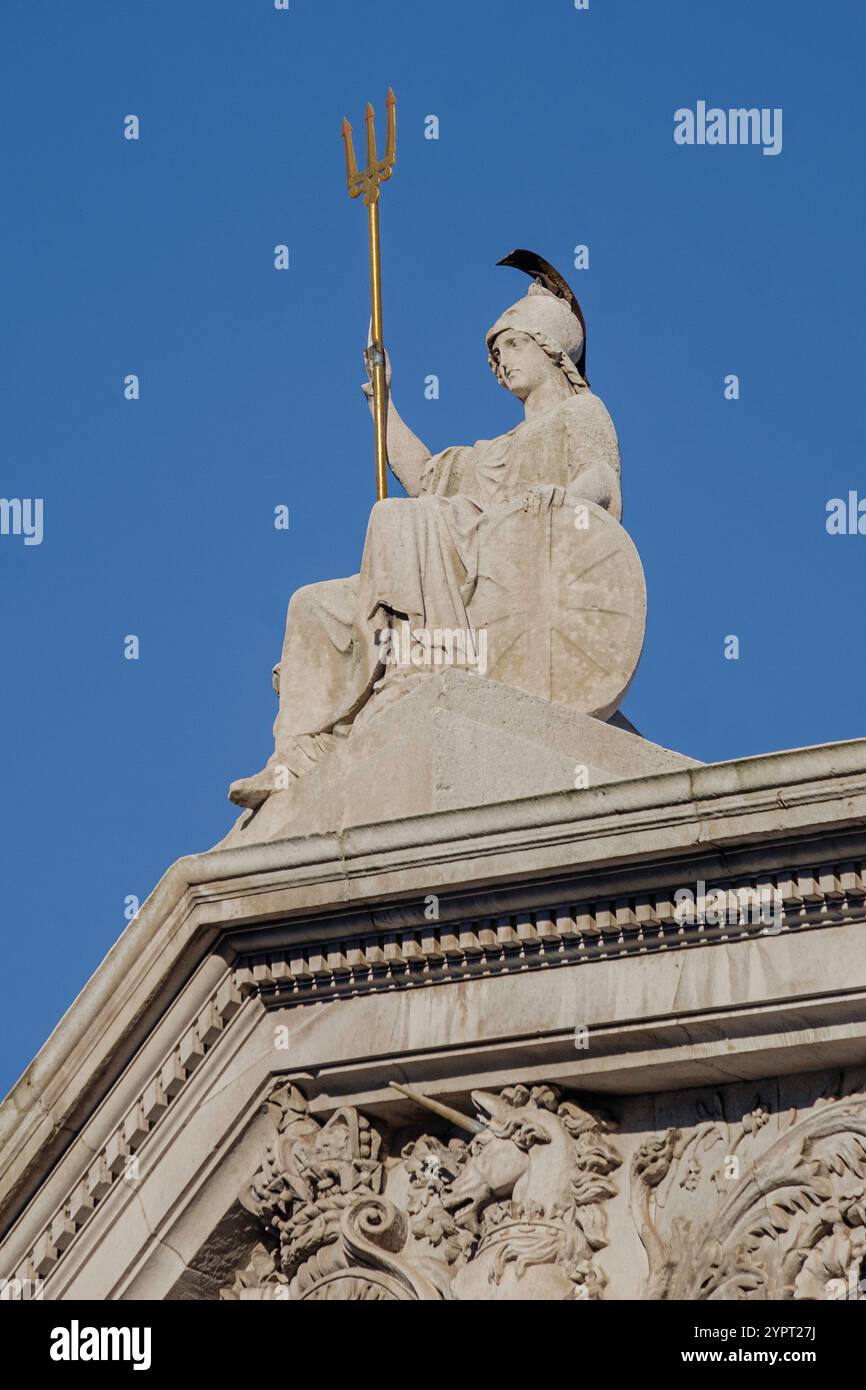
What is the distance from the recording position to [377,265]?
1670cm

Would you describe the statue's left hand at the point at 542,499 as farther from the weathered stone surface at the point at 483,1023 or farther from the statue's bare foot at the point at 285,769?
the weathered stone surface at the point at 483,1023

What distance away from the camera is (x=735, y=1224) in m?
12.4

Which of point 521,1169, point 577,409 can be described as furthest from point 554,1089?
point 577,409

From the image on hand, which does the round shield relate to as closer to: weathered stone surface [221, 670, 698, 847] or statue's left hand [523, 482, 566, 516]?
statue's left hand [523, 482, 566, 516]

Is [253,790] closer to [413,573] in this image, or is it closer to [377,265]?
[413,573]

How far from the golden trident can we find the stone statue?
3.91 ft

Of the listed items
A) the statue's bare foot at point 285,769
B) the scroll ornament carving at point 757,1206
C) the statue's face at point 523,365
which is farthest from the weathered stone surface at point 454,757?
the statue's face at point 523,365

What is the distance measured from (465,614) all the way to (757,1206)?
3.44 meters

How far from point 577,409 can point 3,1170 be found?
14.7 ft

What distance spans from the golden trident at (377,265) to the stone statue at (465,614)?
119cm

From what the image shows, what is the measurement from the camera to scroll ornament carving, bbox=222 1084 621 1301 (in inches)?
500

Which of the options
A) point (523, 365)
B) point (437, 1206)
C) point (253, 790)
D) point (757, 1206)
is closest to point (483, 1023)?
point (437, 1206)

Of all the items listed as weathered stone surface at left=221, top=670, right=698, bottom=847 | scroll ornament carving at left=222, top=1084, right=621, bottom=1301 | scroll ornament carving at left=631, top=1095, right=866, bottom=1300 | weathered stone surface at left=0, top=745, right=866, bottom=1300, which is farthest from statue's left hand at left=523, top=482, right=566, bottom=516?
scroll ornament carving at left=631, top=1095, right=866, bottom=1300
